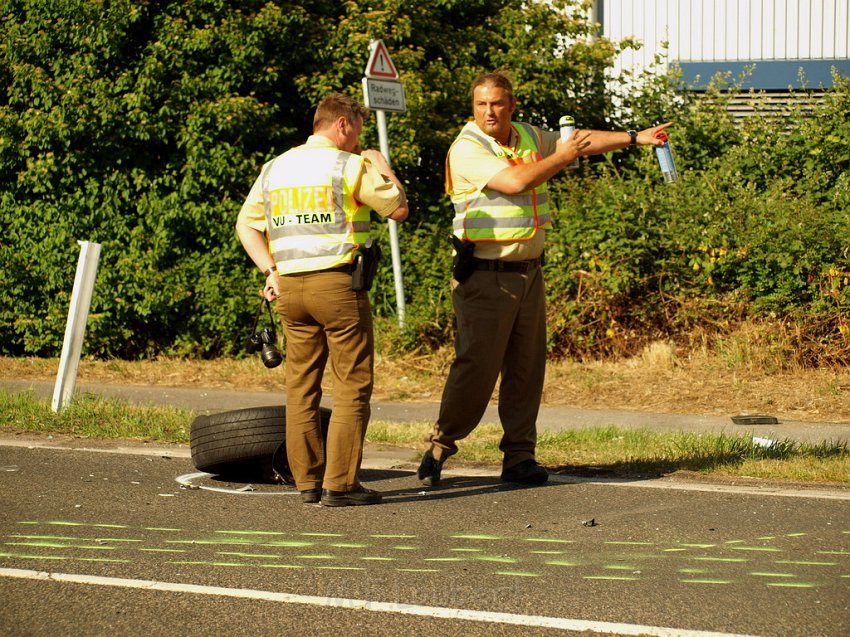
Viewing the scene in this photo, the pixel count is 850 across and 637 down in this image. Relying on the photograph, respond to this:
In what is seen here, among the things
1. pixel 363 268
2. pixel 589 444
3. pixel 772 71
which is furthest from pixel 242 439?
pixel 772 71

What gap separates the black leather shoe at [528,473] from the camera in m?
7.02

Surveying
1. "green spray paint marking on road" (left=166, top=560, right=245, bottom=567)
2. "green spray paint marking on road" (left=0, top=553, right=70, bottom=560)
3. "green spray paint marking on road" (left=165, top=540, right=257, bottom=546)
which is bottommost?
"green spray paint marking on road" (left=165, top=540, right=257, bottom=546)

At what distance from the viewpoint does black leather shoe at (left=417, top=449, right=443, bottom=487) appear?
7.05 meters

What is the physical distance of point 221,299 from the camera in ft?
42.4

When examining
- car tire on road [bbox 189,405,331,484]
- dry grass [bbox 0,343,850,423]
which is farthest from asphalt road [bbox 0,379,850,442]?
car tire on road [bbox 189,405,331,484]

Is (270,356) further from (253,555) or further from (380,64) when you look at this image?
(380,64)

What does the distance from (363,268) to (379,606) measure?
2.05 meters

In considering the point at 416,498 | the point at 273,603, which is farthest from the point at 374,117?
the point at 273,603

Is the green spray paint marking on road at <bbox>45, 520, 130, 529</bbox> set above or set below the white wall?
below

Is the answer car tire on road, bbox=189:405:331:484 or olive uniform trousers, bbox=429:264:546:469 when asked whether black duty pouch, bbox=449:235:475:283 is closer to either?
olive uniform trousers, bbox=429:264:546:469

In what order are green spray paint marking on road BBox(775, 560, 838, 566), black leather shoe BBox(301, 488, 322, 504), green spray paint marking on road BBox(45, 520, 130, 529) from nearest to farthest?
green spray paint marking on road BBox(775, 560, 838, 566)
green spray paint marking on road BBox(45, 520, 130, 529)
black leather shoe BBox(301, 488, 322, 504)

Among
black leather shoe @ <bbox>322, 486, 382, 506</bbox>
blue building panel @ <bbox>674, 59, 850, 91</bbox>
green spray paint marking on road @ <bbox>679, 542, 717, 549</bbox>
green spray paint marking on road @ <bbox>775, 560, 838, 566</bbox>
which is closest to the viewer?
green spray paint marking on road @ <bbox>775, 560, 838, 566</bbox>

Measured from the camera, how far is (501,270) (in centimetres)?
682

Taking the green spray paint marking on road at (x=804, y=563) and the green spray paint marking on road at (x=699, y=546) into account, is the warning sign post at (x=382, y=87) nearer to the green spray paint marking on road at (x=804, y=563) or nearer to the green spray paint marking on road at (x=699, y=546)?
the green spray paint marking on road at (x=699, y=546)
